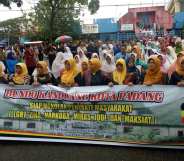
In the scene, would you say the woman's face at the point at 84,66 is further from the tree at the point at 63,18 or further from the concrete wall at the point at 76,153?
the tree at the point at 63,18

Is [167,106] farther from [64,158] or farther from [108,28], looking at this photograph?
[108,28]

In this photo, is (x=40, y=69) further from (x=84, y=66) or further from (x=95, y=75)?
(x=95, y=75)

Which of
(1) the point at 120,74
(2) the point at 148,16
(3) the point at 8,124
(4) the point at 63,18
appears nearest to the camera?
(1) the point at 120,74

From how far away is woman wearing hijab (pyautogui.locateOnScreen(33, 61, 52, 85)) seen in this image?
9.34m

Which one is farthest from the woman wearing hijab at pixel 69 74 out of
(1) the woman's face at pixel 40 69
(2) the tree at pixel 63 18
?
(2) the tree at pixel 63 18

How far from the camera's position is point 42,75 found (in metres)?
9.48

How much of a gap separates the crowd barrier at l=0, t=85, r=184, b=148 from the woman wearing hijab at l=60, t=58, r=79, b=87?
0.14 metres

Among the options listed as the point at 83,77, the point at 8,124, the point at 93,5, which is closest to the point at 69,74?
the point at 83,77

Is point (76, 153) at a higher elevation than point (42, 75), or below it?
below

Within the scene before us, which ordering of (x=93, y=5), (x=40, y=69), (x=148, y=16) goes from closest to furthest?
(x=40, y=69) < (x=93, y=5) < (x=148, y=16)

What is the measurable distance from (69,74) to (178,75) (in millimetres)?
2083

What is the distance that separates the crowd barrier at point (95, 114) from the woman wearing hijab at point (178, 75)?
0.37 ft

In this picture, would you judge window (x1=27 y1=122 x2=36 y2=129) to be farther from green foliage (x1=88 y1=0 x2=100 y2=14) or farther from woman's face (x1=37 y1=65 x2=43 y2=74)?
green foliage (x1=88 y1=0 x2=100 y2=14)

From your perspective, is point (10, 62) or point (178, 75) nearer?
point (178, 75)
